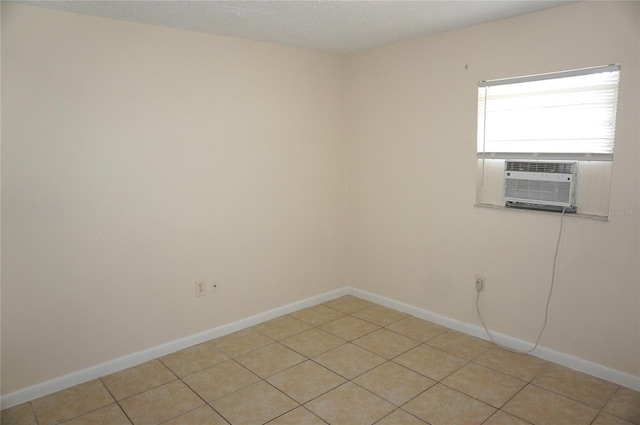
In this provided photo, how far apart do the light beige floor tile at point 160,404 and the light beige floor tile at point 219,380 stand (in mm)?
58

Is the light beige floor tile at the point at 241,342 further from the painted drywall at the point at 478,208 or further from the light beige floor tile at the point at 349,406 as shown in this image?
the painted drywall at the point at 478,208

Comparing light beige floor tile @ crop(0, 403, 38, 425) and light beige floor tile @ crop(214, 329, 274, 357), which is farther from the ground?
light beige floor tile @ crop(214, 329, 274, 357)

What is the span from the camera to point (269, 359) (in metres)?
2.96

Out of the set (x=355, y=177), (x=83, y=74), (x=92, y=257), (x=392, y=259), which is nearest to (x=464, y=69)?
(x=355, y=177)

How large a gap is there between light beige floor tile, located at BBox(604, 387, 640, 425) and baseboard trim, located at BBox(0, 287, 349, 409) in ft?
7.59

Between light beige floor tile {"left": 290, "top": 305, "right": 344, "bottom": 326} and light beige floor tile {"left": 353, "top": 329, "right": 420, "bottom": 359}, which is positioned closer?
light beige floor tile {"left": 353, "top": 329, "right": 420, "bottom": 359}

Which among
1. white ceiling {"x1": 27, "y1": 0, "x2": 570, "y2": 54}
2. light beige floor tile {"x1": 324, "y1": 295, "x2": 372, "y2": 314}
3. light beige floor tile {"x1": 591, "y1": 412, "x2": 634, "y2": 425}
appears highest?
white ceiling {"x1": 27, "y1": 0, "x2": 570, "y2": 54}

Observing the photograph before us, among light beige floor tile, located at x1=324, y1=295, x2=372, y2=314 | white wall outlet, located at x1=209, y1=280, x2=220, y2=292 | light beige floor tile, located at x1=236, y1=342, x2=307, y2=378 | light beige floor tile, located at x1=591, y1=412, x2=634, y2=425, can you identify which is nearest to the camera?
light beige floor tile, located at x1=591, y1=412, x2=634, y2=425

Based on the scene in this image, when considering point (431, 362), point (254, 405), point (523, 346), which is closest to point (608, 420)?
point (523, 346)

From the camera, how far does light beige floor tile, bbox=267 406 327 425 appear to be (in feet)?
7.46

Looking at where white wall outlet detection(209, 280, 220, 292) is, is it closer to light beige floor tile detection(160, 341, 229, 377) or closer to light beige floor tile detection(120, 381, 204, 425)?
light beige floor tile detection(160, 341, 229, 377)

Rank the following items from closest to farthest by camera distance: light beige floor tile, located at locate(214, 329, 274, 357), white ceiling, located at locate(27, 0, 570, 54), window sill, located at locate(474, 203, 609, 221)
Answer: white ceiling, located at locate(27, 0, 570, 54) < window sill, located at locate(474, 203, 609, 221) < light beige floor tile, located at locate(214, 329, 274, 357)

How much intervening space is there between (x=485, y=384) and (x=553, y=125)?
5.48 feet

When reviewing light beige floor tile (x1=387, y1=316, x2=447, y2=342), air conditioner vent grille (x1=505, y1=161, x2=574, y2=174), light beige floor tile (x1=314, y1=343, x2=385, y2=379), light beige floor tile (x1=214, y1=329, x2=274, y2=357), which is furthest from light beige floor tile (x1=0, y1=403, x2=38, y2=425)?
air conditioner vent grille (x1=505, y1=161, x2=574, y2=174)
